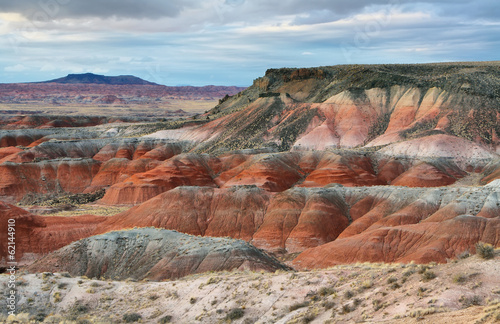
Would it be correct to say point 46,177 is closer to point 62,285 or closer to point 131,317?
point 62,285

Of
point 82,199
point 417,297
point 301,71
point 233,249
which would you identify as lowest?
point 82,199

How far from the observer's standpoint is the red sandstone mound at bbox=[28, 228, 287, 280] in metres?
36.8

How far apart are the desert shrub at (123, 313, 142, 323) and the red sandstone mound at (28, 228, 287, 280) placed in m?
10.3

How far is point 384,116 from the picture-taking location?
11269 centimetres

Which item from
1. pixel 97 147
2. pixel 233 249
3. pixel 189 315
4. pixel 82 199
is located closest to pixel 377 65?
pixel 97 147

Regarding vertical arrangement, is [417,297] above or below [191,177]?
above

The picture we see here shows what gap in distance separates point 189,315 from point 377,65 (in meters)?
118

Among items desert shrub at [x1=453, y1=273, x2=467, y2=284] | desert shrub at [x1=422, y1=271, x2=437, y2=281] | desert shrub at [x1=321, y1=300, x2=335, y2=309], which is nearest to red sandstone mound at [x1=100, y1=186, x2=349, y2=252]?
desert shrub at [x1=321, y1=300, x2=335, y2=309]

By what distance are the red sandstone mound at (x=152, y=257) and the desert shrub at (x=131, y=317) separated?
10.3 metres

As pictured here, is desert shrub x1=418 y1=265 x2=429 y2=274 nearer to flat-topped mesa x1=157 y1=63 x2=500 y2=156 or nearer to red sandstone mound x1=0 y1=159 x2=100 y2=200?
flat-topped mesa x1=157 y1=63 x2=500 y2=156

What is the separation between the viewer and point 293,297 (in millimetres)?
23469

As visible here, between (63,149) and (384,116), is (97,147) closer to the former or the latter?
(63,149)

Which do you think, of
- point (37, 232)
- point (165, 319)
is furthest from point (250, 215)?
point (165, 319)

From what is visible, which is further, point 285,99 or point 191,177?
point 285,99
